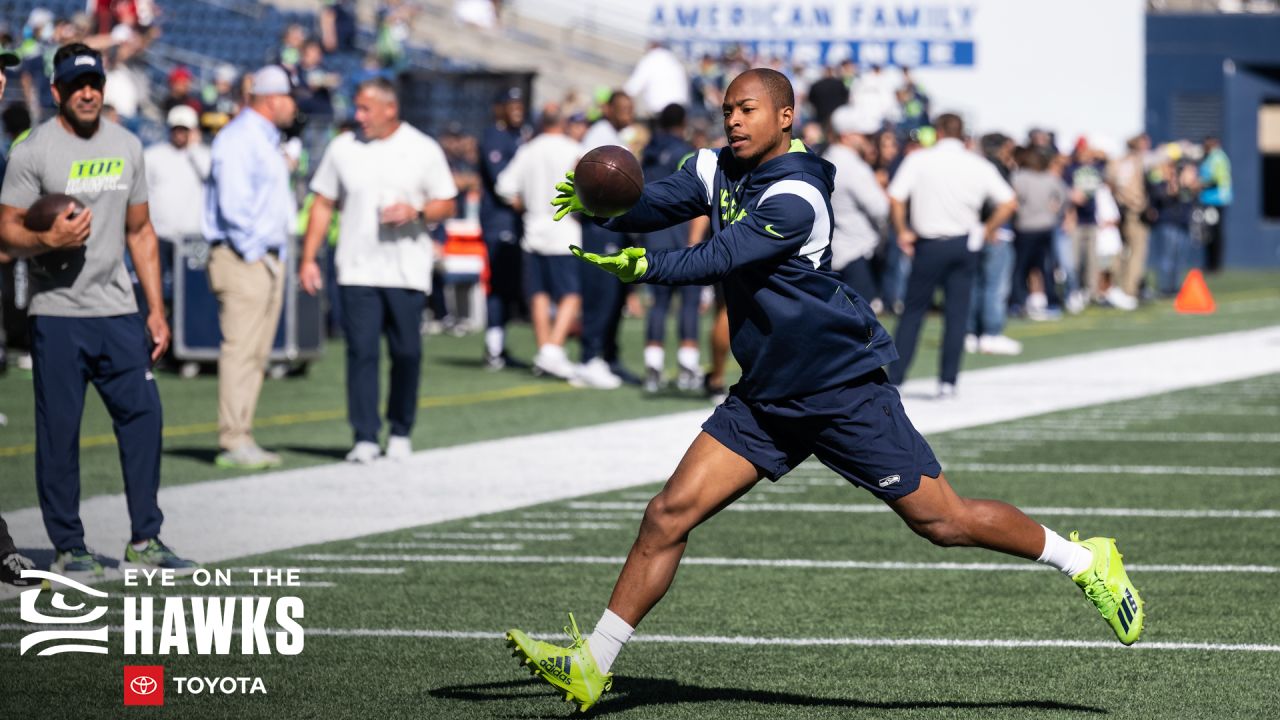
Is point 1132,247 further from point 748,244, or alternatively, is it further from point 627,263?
point 627,263

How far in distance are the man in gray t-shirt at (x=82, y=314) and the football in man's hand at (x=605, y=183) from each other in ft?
9.21

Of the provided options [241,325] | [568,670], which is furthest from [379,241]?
[568,670]

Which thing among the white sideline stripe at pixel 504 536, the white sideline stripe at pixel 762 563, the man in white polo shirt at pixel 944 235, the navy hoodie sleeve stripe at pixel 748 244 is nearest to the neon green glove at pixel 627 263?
the navy hoodie sleeve stripe at pixel 748 244

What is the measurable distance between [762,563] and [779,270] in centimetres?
286

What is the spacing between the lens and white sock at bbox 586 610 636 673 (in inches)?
237

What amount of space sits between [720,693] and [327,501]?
435cm

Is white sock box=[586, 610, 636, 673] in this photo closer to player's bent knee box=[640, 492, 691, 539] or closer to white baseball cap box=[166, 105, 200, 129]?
player's bent knee box=[640, 492, 691, 539]

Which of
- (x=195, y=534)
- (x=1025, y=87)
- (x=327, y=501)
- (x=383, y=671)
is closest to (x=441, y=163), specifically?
(x=327, y=501)

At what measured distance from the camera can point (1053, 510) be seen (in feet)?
33.0

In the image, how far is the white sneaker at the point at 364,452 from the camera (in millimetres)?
11773

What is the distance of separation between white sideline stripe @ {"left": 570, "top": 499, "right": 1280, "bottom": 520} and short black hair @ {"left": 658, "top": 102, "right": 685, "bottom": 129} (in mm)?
5671

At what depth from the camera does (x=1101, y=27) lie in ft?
132

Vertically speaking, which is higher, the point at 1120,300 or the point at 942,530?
the point at 942,530

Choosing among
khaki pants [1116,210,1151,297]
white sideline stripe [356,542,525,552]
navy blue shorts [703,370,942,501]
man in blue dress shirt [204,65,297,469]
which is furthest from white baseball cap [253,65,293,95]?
khaki pants [1116,210,1151,297]
